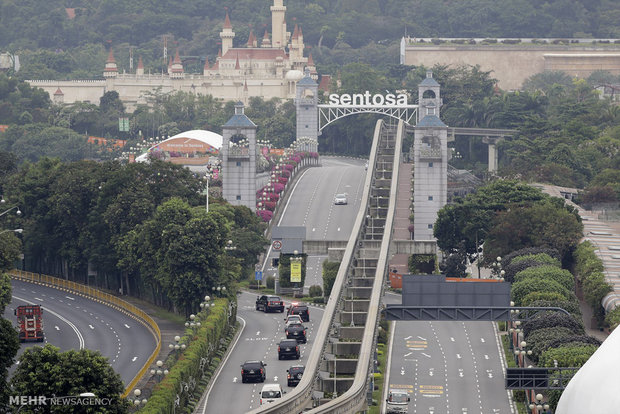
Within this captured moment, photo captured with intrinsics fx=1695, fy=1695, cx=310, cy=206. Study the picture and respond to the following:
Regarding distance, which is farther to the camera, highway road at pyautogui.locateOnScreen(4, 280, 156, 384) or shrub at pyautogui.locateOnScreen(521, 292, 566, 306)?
shrub at pyautogui.locateOnScreen(521, 292, 566, 306)

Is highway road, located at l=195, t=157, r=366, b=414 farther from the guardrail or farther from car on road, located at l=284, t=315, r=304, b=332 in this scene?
the guardrail

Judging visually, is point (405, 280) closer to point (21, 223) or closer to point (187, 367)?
point (187, 367)

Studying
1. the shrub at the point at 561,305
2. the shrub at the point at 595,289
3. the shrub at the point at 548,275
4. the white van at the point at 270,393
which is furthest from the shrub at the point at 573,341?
the shrub at the point at 548,275

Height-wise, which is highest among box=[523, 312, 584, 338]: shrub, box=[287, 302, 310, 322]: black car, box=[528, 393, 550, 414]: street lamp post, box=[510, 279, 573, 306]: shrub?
box=[510, 279, 573, 306]: shrub

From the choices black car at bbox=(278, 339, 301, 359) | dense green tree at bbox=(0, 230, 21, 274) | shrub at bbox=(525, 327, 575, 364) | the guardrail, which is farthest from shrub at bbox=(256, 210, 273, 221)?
shrub at bbox=(525, 327, 575, 364)

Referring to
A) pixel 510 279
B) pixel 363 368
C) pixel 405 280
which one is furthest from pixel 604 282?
pixel 363 368

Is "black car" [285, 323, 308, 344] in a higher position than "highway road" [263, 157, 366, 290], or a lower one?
lower

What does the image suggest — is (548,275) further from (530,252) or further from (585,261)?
(530,252)

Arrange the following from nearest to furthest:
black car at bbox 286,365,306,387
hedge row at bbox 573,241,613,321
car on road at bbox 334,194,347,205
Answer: black car at bbox 286,365,306,387 → hedge row at bbox 573,241,613,321 → car on road at bbox 334,194,347,205
